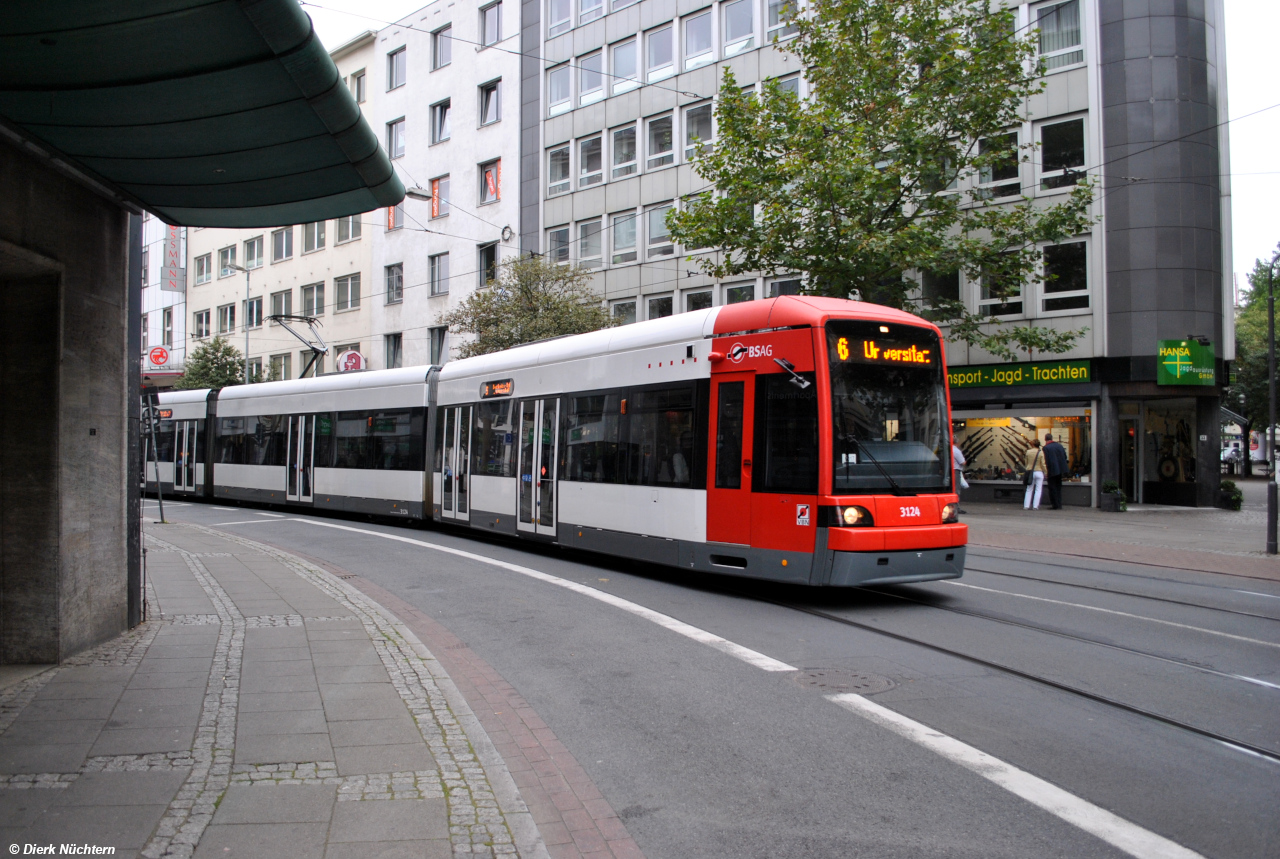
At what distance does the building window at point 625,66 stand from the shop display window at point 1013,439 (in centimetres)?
1614

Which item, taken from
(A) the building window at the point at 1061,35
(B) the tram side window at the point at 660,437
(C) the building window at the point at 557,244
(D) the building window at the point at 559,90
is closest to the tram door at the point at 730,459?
(B) the tram side window at the point at 660,437

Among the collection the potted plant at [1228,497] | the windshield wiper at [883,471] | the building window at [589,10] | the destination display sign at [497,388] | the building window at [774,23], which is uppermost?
the building window at [589,10]

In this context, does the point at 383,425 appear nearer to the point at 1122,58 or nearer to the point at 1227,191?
the point at 1122,58

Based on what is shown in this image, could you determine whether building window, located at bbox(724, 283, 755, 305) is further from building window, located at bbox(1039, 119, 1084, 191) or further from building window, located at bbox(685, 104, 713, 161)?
building window, located at bbox(1039, 119, 1084, 191)

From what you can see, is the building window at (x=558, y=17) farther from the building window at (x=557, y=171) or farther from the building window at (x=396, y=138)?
the building window at (x=396, y=138)

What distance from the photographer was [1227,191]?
24.5 meters

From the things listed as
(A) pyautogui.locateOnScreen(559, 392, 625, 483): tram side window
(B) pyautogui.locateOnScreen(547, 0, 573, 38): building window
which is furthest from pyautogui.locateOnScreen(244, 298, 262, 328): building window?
(A) pyautogui.locateOnScreen(559, 392, 625, 483): tram side window

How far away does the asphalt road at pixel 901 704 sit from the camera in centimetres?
403

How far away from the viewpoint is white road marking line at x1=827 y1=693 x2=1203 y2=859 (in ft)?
A: 12.4

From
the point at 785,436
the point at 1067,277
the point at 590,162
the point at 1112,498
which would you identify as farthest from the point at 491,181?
the point at 785,436

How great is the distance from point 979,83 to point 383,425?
14.3m

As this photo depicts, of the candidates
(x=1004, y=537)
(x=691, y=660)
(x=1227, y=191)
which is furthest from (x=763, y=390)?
(x=1227, y=191)

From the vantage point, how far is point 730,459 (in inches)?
389

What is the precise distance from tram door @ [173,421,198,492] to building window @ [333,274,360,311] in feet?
61.8
